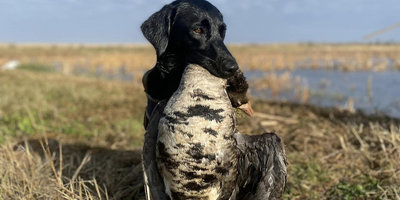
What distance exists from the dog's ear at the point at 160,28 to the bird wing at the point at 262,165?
29.6 inches

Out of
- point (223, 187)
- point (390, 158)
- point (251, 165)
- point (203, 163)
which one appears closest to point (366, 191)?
point (390, 158)

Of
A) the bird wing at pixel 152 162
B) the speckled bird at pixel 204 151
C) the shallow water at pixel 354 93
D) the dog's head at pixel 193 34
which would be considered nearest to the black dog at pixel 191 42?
the dog's head at pixel 193 34

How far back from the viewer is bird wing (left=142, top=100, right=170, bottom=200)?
1.94m

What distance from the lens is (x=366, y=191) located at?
10.6 feet

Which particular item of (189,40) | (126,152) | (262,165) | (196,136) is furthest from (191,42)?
(126,152)

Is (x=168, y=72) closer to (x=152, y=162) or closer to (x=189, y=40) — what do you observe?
(x=189, y=40)

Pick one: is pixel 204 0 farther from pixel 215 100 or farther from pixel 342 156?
pixel 342 156

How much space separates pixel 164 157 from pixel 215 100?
454 mm

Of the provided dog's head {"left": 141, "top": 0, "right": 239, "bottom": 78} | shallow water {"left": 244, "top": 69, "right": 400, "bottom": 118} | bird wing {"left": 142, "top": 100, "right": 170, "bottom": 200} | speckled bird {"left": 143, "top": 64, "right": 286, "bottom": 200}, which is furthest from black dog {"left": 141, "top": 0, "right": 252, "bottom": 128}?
shallow water {"left": 244, "top": 69, "right": 400, "bottom": 118}

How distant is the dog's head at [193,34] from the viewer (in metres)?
1.77

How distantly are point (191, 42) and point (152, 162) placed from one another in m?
0.79

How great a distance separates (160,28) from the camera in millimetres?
1927

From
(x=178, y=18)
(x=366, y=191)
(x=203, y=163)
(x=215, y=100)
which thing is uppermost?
(x=178, y=18)

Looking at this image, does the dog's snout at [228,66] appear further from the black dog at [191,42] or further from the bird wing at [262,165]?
the bird wing at [262,165]
